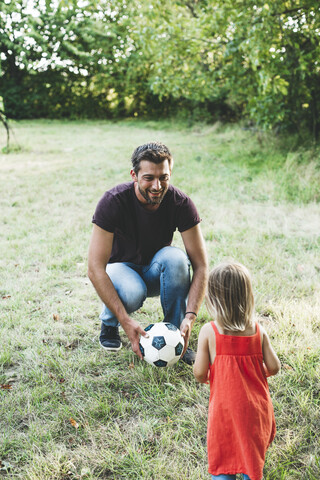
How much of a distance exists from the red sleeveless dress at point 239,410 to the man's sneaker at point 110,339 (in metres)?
1.29

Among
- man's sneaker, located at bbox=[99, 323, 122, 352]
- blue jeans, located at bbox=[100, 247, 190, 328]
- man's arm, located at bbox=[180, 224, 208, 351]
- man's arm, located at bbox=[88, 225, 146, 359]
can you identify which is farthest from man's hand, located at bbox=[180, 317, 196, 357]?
man's sneaker, located at bbox=[99, 323, 122, 352]

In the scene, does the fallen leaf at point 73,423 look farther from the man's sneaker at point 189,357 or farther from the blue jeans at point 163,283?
the man's sneaker at point 189,357

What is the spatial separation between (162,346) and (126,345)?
2.04 ft

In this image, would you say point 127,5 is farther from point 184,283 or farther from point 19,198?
point 184,283

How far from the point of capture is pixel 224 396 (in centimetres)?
165

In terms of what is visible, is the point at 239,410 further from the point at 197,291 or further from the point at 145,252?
the point at 145,252

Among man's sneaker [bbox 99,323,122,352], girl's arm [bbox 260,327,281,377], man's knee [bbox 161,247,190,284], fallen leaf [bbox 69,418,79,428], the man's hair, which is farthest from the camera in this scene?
man's sneaker [bbox 99,323,122,352]

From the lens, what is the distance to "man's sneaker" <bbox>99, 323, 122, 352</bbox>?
287cm

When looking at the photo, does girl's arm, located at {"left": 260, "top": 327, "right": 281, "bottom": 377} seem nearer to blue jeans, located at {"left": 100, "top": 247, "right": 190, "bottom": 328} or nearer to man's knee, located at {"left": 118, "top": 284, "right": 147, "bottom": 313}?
blue jeans, located at {"left": 100, "top": 247, "right": 190, "bottom": 328}

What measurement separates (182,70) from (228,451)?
9.64 metres

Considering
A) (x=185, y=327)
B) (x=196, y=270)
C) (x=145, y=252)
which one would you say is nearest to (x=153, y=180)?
(x=145, y=252)

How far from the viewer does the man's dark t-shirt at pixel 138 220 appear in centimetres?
267

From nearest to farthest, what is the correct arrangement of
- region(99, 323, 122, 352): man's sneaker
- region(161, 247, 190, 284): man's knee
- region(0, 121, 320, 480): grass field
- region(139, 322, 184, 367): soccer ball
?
region(0, 121, 320, 480): grass field < region(139, 322, 184, 367): soccer ball < region(161, 247, 190, 284): man's knee < region(99, 323, 122, 352): man's sneaker

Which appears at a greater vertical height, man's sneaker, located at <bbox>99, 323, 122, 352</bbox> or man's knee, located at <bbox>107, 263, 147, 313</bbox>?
man's knee, located at <bbox>107, 263, 147, 313</bbox>
